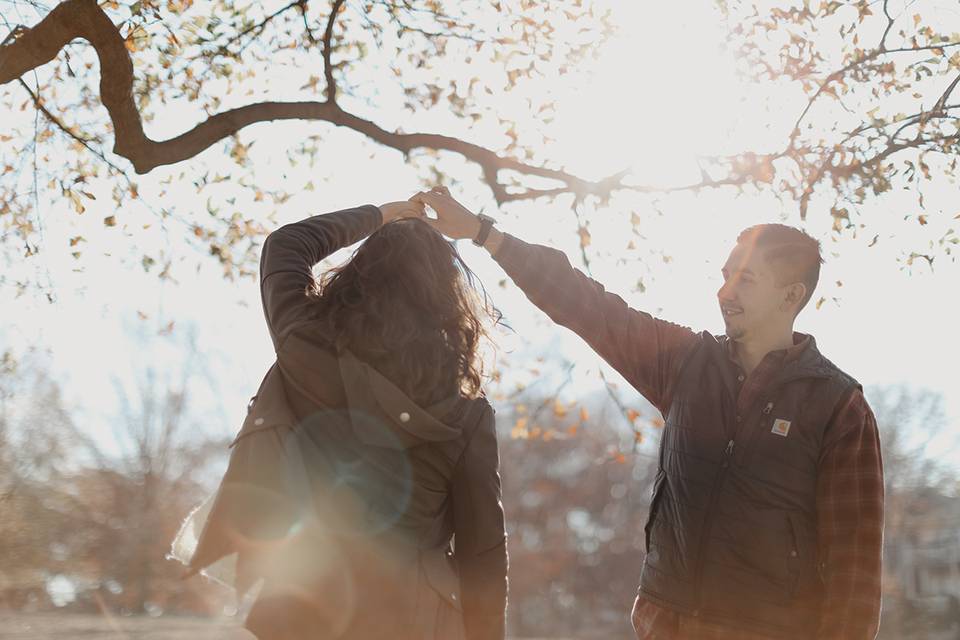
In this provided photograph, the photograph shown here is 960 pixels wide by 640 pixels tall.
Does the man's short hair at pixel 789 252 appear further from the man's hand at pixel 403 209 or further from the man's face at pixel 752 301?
the man's hand at pixel 403 209

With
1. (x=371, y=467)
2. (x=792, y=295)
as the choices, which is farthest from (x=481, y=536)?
(x=792, y=295)

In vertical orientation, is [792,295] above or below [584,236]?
below

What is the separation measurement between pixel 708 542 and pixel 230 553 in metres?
1.57

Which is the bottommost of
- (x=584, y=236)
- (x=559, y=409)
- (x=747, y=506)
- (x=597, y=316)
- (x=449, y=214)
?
(x=747, y=506)

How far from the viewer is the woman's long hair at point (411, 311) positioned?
2639 millimetres

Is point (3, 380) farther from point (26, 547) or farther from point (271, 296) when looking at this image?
point (26, 547)

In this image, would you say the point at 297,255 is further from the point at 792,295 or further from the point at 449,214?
the point at 792,295

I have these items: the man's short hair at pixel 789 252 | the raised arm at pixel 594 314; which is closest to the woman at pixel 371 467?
the raised arm at pixel 594 314

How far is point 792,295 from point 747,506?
0.83 meters

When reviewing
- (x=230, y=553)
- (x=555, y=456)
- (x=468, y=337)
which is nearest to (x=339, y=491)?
(x=230, y=553)

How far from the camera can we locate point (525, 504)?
3956 cm

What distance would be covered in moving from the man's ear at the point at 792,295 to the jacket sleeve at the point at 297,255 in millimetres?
1501

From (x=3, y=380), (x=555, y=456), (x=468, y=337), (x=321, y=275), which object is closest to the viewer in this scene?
(x=468, y=337)

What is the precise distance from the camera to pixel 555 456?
133 feet
